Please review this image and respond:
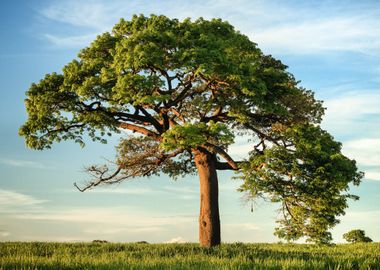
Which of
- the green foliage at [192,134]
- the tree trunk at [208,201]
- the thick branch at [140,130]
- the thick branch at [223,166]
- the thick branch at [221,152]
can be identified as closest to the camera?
the green foliage at [192,134]

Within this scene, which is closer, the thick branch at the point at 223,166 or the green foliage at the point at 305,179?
the green foliage at the point at 305,179

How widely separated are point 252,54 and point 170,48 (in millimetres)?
5416

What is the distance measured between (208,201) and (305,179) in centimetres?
532

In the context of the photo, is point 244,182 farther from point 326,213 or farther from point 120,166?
point 120,166

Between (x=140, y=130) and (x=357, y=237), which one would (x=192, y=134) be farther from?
(x=357, y=237)

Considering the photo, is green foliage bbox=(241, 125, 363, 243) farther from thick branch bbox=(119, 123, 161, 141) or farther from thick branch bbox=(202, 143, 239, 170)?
thick branch bbox=(119, 123, 161, 141)

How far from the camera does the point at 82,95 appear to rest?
22.6m

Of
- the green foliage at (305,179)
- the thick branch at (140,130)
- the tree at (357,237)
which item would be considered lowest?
the tree at (357,237)

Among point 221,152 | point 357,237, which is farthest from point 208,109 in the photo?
point 357,237

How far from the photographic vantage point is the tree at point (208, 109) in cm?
2084

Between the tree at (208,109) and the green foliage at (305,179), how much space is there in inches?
2.1

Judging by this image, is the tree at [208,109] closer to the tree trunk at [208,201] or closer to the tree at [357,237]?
the tree trunk at [208,201]

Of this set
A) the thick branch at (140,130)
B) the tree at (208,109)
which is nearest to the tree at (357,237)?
the tree at (208,109)

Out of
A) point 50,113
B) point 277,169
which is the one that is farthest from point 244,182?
point 50,113
